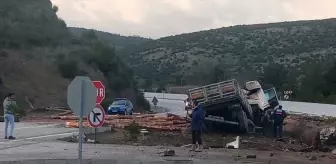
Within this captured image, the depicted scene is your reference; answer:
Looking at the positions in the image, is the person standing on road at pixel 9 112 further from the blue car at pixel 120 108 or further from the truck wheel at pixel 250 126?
the blue car at pixel 120 108

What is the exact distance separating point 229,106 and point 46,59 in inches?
1781

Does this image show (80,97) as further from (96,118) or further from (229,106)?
(229,106)

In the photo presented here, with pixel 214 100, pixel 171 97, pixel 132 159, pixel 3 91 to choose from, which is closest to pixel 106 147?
pixel 132 159

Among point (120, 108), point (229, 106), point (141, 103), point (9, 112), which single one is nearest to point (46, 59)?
point (141, 103)

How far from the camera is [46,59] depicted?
73.8 meters

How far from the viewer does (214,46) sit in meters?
117

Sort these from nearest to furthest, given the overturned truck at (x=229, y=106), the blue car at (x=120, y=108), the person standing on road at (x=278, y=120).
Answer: the overturned truck at (x=229, y=106), the person standing on road at (x=278, y=120), the blue car at (x=120, y=108)

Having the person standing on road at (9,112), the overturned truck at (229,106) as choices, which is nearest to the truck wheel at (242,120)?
the overturned truck at (229,106)

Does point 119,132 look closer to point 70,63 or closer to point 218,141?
point 218,141

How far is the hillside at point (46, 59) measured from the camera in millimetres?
62812

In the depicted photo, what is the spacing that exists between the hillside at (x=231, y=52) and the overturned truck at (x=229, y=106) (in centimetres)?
5500

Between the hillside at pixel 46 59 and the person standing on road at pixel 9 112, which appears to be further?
the hillside at pixel 46 59

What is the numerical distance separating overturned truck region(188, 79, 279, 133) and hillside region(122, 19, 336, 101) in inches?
2165

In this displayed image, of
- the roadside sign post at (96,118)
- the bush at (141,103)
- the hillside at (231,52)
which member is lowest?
the roadside sign post at (96,118)
